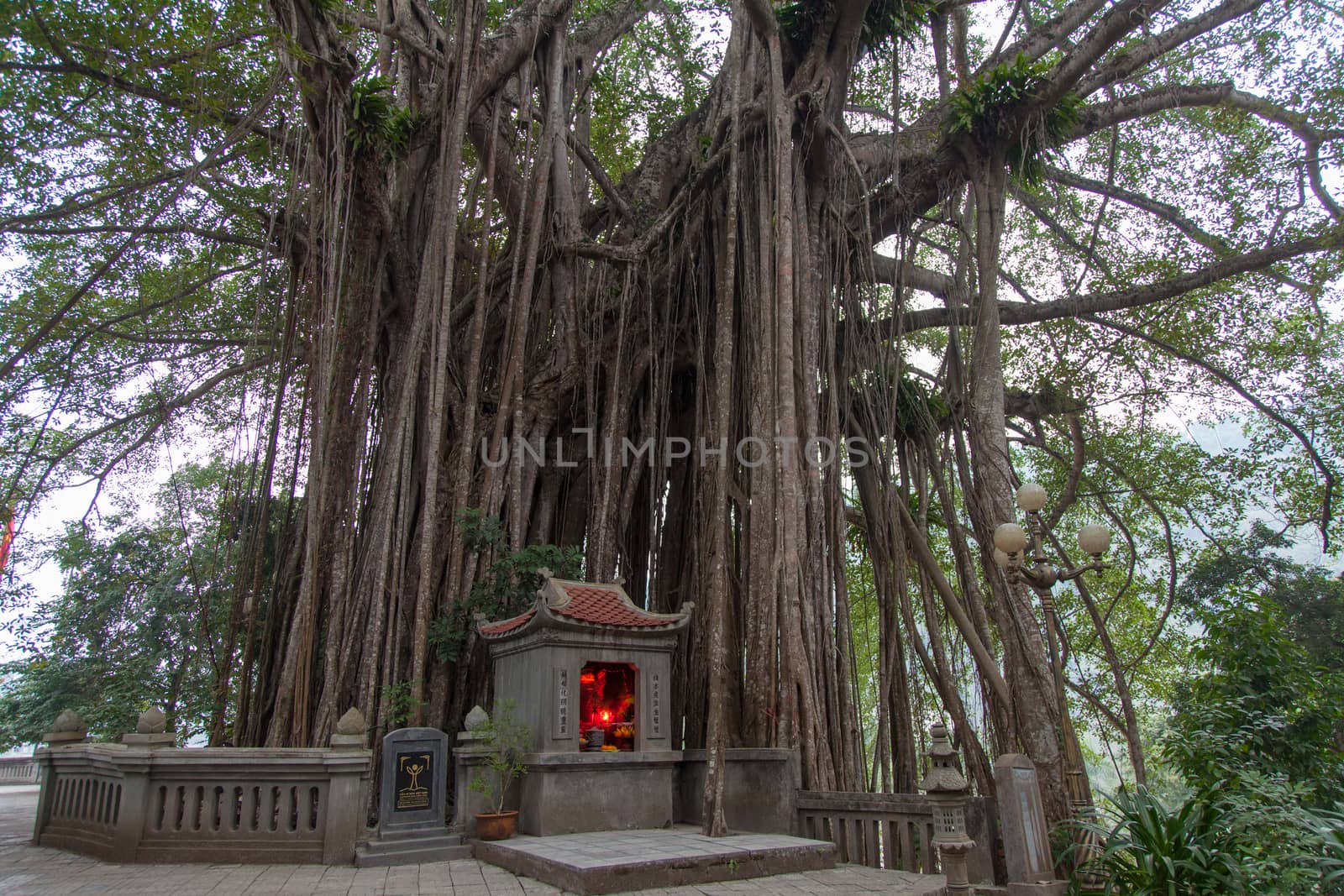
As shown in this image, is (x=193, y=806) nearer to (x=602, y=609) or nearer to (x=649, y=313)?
(x=602, y=609)

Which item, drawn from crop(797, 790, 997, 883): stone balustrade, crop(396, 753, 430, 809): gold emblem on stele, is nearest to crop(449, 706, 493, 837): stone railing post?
crop(396, 753, 430, 809): gold emblem on stele

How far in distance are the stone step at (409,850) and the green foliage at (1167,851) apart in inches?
116

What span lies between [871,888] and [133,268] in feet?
25.9

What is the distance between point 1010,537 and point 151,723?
4419mm

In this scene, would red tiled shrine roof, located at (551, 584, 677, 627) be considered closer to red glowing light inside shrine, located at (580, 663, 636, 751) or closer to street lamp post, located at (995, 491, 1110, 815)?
red glowing light inside shrine, located at (580, 663, 636, 751)

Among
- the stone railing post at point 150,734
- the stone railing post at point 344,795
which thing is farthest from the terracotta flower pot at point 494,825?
the stone railing post at point 150,734

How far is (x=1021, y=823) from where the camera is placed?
124 inches

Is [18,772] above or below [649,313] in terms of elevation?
below

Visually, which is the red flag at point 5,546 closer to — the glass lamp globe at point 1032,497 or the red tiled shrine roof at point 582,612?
the red tiled shrine roof at point 582,612

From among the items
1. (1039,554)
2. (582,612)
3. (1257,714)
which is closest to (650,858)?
(582,612)

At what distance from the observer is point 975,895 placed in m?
3.15

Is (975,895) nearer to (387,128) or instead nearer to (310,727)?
(310,727)

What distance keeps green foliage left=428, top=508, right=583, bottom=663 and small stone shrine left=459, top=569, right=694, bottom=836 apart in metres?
0.25

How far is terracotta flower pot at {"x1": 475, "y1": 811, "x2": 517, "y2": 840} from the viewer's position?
4305 millimetres
